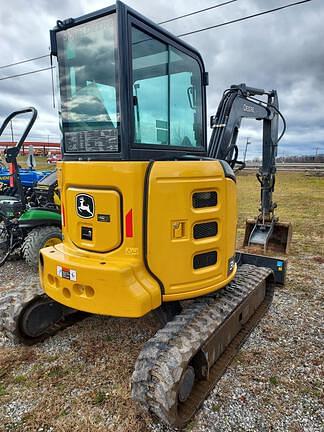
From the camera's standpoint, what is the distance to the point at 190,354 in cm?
266

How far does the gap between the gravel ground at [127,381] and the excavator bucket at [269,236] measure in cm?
200

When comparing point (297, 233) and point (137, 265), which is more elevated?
point (137, 265)

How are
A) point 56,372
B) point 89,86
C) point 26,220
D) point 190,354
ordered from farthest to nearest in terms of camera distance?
point 26,220 < point 56,372 < point 89,86 < point 190,354

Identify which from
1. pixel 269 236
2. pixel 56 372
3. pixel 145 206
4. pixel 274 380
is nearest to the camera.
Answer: pixel 145 206

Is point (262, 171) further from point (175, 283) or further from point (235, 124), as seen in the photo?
point (175, 283)

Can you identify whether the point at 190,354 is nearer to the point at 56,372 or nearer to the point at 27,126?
the point at 56,372

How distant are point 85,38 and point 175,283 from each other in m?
2.27

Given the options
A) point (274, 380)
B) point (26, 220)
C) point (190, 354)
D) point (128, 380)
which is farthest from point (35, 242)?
point (274, 380)

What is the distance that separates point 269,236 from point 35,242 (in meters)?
4.29

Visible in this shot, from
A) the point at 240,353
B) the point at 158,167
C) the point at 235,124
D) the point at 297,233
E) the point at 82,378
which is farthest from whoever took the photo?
the point at 297,233

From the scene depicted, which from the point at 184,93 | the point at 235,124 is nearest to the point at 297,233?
the point at 235,124

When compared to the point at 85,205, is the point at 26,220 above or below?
below

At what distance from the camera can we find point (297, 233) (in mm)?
8664

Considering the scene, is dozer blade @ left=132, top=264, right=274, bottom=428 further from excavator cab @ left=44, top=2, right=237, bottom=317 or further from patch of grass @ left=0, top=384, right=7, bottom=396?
→ patch of grass @ left=0, top=384, right=7, bottom=396
